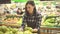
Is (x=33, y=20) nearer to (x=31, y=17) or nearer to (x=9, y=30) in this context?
(x=31, y=17)

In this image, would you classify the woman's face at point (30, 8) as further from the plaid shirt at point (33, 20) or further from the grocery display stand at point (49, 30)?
the grocery display stand at point (49, 30)

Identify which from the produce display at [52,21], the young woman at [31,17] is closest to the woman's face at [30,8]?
the young woman at [31,17]

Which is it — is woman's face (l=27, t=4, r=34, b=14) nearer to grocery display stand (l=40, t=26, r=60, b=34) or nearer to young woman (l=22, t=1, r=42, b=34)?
young woman (l=22, t=1, r=42, b=34)

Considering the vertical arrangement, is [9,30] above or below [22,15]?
below

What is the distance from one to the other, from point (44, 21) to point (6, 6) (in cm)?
52

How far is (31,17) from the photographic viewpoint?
271 cm

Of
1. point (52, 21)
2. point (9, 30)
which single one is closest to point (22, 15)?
point (9, 30)

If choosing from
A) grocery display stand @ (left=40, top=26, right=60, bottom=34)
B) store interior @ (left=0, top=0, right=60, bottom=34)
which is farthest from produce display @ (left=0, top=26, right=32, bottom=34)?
grocery display stand @ (left=40, top=26, right=60, bottom=34)

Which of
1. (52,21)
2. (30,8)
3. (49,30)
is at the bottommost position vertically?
(49,30)

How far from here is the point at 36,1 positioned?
269 centimetres

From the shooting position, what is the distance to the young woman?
2693mm

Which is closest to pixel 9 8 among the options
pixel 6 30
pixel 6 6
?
pixel 6 6

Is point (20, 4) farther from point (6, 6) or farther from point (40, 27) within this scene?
point (40, 27)

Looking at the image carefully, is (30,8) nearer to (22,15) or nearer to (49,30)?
(22,15)
